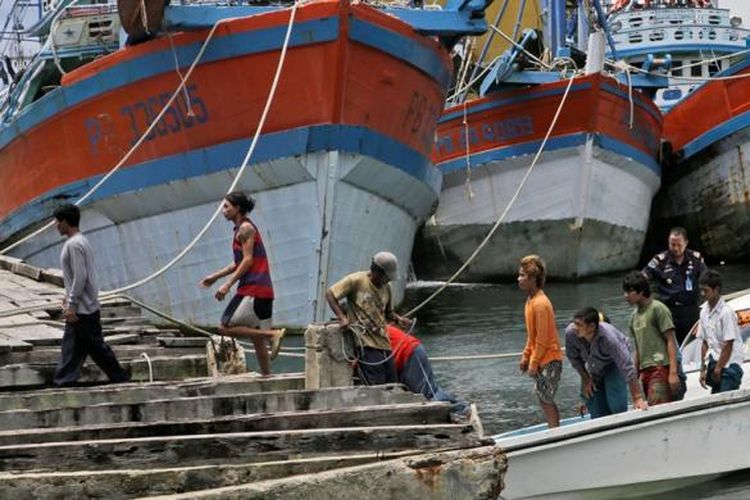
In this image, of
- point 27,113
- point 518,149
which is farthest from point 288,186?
point 518,149

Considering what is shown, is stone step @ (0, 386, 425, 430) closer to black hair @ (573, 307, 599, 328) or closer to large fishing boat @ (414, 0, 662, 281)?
black hair @ (573, 307, 599, 328)

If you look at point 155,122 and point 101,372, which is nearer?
point 101,372

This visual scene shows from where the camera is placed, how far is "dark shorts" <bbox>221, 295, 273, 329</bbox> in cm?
986

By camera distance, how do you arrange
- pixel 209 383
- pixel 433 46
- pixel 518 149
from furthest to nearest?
pixel 518 149, pixel 433 46, pixel 209 383

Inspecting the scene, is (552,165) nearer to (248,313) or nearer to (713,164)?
(713,164)

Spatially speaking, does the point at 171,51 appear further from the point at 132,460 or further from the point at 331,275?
the point at 132,460

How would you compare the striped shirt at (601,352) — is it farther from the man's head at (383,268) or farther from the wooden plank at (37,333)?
the wooden plank at (37,333)

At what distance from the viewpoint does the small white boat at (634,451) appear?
8859 millimetres

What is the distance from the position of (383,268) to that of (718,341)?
223cm

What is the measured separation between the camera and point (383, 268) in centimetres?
906

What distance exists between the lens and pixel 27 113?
1916 centimetres

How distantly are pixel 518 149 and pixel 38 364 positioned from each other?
59.8 feet

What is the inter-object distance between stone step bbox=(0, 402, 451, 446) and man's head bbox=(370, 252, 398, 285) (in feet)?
9.57

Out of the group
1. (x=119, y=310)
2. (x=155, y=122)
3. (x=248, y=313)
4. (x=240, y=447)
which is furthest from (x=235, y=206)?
(x=155, y=122)
